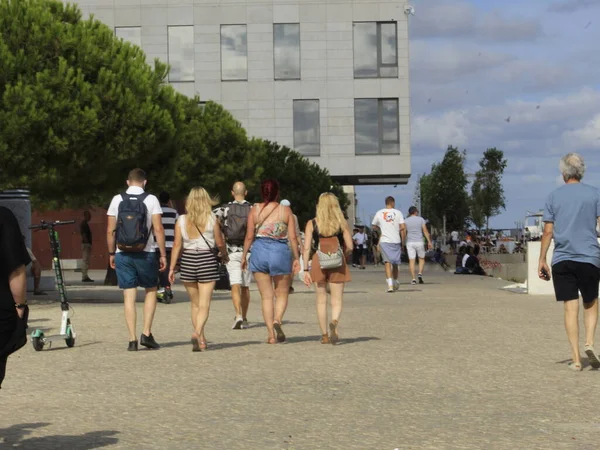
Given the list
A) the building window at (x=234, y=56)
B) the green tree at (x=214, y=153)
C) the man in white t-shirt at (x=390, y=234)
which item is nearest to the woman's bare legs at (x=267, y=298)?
the man in white t-shirt at (x=390, y=234)

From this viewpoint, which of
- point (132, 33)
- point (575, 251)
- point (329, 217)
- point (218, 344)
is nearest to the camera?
point (575, 251)

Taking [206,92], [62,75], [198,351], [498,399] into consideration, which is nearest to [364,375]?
[498,399]

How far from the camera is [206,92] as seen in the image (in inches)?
2589

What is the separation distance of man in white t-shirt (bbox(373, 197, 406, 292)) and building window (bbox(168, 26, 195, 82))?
4185cm

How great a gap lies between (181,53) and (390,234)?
42.9m

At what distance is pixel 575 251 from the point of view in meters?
10.8

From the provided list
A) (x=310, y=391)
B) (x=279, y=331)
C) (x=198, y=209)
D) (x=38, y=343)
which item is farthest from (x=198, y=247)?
(x=310, y=391)

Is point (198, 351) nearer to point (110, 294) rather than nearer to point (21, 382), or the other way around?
point (21, 382)

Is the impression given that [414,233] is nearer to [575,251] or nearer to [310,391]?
[575,251]

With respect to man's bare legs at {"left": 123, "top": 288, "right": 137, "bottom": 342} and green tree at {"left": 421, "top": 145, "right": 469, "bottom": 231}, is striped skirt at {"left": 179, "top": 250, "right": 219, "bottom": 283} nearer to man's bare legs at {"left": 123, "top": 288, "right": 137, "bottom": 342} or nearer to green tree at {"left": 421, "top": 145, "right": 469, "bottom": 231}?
man's bare legs at {"left": 123, "top": 288, "right": 137, "bottom": 342}

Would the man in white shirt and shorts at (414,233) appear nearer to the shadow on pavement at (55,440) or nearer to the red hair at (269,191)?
the red hair at (269,191)

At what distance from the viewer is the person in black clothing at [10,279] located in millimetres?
5957

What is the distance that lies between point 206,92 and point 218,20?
3.85 m

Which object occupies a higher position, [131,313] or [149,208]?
[149,208]
